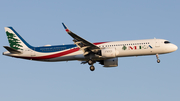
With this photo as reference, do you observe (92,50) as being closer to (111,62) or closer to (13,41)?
(111,62)

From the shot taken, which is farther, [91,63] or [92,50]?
[91,63]

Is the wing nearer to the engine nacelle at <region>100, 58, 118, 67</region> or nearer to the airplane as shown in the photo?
the airplane

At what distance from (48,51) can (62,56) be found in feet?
8.85

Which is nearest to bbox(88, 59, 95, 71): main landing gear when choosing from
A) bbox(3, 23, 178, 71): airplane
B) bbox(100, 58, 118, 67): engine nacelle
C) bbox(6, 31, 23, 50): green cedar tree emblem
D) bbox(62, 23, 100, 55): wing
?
bbox(3, 23, 178, 71): airplane

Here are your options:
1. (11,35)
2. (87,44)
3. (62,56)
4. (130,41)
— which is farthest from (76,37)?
(11,35)

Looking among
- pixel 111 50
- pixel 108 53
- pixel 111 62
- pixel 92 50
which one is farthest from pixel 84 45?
pixel 111 62

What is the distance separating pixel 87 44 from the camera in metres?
49.8

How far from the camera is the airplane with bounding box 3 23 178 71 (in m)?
50.9

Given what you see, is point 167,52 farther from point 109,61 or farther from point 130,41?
point 109,61

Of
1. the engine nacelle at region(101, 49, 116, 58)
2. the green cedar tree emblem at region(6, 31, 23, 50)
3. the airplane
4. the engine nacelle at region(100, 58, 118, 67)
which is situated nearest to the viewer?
the engine nacelle at region(101, 49, 116, 58)

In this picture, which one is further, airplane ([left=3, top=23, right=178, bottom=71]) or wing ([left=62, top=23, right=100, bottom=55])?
airplane ([left=3, top=23, right=178, bottom=71])

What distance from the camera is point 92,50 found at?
51156mm

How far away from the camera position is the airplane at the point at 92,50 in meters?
50.9

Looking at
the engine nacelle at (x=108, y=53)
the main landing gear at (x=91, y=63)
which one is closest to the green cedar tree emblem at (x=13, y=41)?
the main landing gear at (x=91, y=63)
